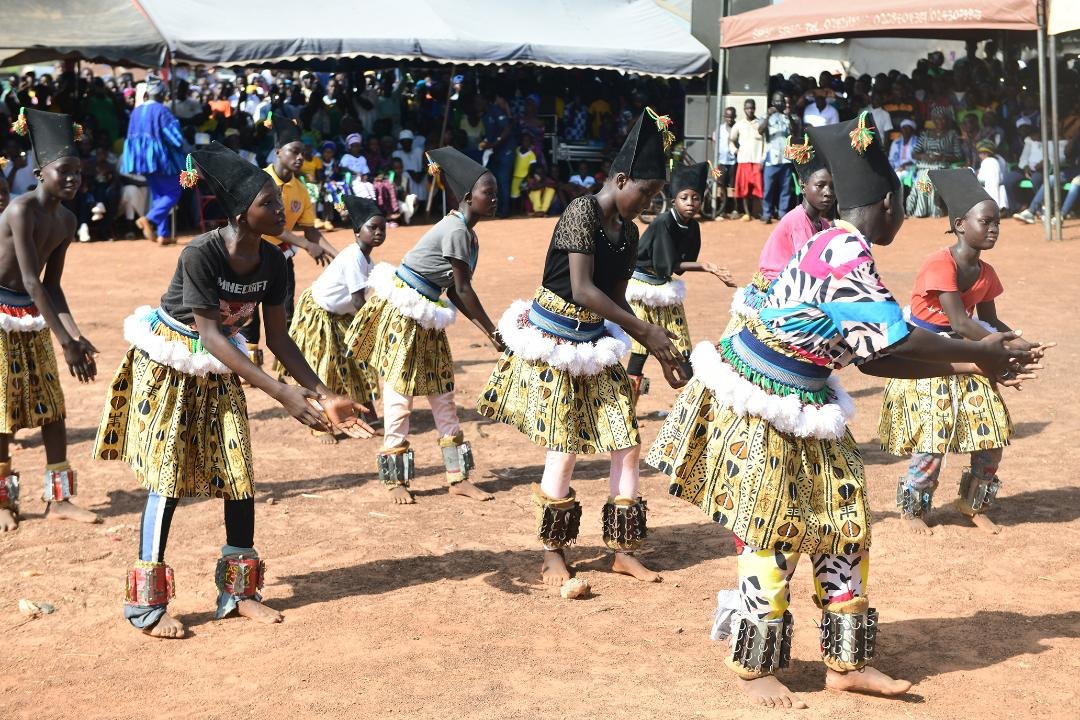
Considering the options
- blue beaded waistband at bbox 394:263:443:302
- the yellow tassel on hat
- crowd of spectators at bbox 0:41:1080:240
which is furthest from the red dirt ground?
crowd of spectators at bbox 0:41:1080:240

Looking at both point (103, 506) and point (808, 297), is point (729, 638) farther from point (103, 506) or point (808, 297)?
point (103, 506)

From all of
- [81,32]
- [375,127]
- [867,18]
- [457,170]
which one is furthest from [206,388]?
[375,127]

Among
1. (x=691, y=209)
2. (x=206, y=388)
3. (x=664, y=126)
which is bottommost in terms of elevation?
(x=206, y=388)

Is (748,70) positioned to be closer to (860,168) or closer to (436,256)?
(436,256)

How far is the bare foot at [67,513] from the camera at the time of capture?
705 cm

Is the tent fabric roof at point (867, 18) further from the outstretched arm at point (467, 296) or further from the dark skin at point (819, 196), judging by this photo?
the outstretched arm at point (467, 296)

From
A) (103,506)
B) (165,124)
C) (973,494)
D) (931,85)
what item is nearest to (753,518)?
(973,494)

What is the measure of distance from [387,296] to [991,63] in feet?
58.9

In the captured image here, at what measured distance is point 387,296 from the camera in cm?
796

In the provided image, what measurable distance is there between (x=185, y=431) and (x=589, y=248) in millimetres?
1996

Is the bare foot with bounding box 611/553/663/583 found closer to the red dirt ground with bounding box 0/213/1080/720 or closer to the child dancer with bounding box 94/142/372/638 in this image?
the red dirt ground with bounding box 0/213/1080/720

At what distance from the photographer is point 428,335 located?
25.7 ft

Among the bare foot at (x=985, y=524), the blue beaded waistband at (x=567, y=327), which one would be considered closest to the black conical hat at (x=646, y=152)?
the blue beaded waistband at (x=567, y=327)

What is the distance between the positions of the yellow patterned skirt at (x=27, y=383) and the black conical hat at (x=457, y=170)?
8.27 feet
